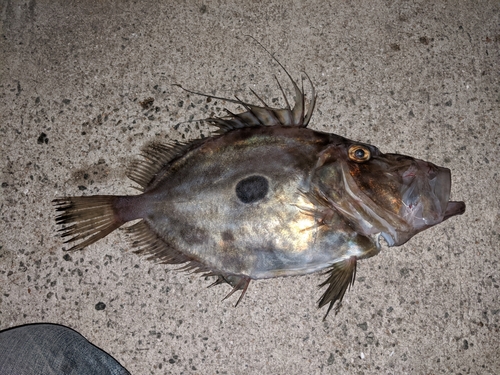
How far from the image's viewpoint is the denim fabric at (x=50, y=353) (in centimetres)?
214

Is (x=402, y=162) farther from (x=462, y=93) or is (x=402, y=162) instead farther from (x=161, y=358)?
(x=161, y=358)

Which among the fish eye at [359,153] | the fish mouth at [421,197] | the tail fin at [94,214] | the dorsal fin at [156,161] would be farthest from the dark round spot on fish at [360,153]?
the tail fin at [94,214]

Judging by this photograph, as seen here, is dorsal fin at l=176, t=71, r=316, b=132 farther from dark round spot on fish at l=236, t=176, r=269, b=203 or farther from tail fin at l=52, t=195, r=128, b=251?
tail fin at l=52, t=195, r=128, b=251

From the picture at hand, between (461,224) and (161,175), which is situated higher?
(161,175)

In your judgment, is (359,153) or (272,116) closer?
(359,153)

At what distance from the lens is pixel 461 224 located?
2.40 meters

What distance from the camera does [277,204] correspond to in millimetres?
2020

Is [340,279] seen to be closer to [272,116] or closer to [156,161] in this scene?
[272,116]

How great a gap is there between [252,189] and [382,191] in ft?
2.11

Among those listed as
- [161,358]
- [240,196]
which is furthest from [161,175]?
[161,358]

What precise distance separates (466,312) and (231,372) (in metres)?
1.43

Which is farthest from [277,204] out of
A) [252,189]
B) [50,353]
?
[50,353]

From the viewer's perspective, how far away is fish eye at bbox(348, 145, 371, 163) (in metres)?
2.04

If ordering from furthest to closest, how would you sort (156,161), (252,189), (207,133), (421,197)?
(207,133)
(156,161)
(252,189)
(421,197)
